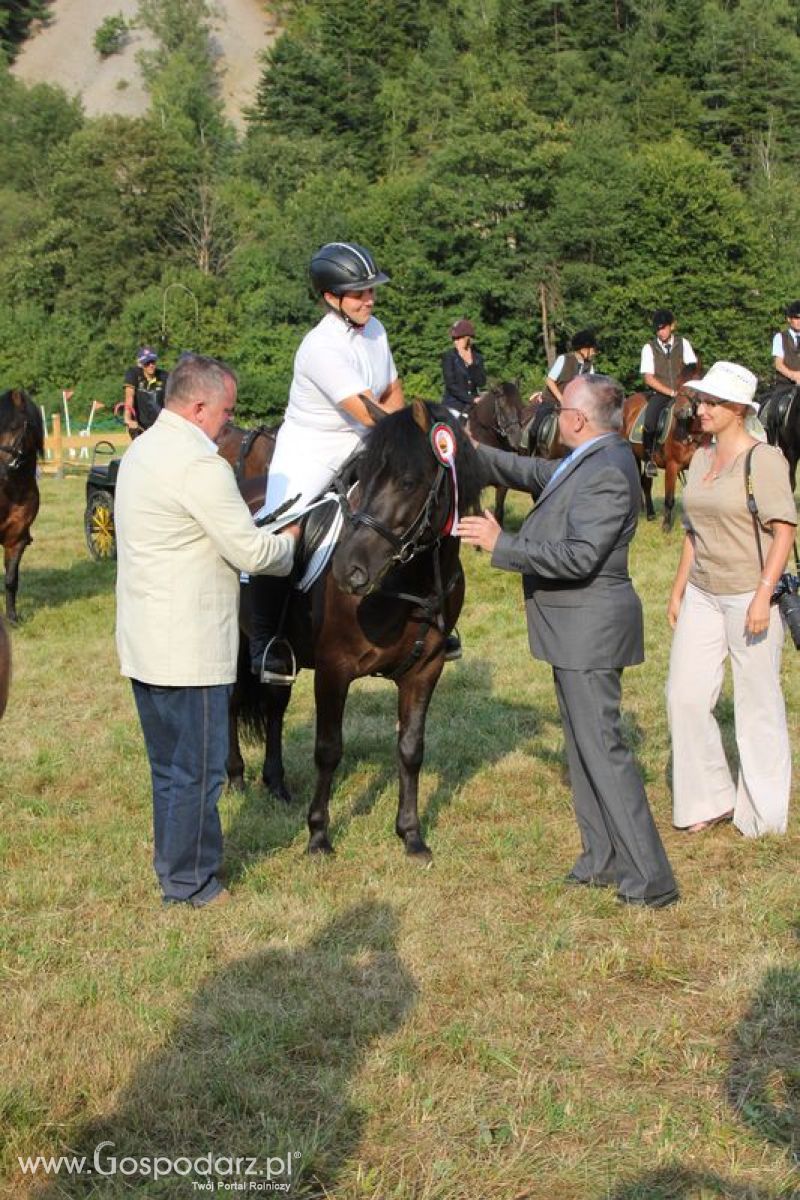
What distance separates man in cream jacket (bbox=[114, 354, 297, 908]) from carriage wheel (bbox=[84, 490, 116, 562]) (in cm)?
1122

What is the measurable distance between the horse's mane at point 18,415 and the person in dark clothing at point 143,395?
10.9 ft

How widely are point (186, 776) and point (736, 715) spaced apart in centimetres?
291

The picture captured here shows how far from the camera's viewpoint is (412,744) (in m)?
6.59

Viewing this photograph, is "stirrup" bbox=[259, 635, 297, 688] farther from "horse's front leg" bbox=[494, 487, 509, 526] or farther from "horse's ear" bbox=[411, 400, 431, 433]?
"horse's front leg" bbox=[494, 487, 509, 526]

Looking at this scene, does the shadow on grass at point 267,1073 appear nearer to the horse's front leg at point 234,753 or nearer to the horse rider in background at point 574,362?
the horse's front leg at point 234,753

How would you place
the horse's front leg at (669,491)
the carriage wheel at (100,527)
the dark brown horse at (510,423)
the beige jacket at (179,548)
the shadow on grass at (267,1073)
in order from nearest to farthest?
1. the shadow on grass at (267,1073)
2. the beige jacket at (179,548)
3. the dark brown horse at (510,423)
4. the carriage wheel at (100,527)
5. the horse's front leg at (669,491)

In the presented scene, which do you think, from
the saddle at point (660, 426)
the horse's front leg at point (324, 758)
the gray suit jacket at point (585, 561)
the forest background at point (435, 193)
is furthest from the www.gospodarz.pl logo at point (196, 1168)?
the forest background at point (435, 193)

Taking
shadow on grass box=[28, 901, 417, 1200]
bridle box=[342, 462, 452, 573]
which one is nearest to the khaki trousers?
bridle box=[342, 462, 452, 573]

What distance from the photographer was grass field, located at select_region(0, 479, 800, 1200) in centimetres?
386

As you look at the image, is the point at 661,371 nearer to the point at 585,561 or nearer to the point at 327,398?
the point at 327,398

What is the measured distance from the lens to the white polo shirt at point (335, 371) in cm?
618

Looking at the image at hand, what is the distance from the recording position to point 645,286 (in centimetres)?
5650

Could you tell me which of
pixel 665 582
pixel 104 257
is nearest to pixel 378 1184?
pixel 665 582

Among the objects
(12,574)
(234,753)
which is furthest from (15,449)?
(234,753)
